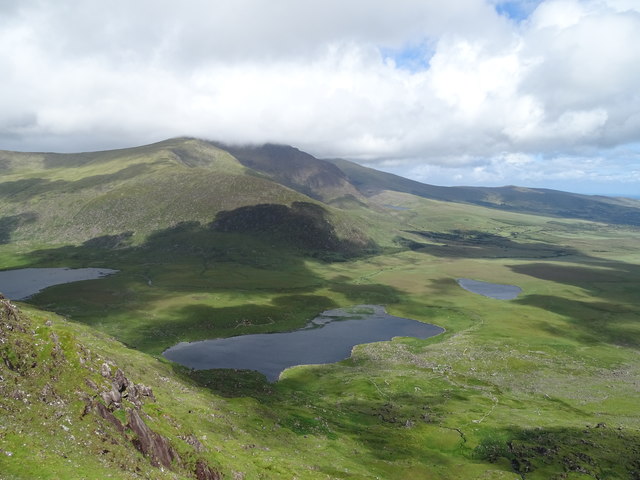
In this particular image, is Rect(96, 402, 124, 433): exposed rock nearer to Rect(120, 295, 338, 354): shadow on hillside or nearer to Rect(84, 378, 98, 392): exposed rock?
Rect(84, 378, 98, 392): exposed rock

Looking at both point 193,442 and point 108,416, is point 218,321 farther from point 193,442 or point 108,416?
point 108,416

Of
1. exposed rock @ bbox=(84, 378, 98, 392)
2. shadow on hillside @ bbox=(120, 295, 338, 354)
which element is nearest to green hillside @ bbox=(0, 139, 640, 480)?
exposed rock @ bbox=(84, 378, 98, 392)

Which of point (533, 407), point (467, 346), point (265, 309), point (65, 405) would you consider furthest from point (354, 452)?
point (265, 309)

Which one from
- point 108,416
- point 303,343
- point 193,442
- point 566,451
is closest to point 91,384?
point 108,416

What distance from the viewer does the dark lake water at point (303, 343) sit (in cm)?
12291

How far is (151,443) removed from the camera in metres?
40.3

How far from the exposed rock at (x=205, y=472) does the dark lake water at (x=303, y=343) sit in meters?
67.7

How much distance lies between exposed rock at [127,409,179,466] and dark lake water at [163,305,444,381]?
7025cm

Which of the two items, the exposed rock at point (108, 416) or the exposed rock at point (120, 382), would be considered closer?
the exposed rock at point (108, 416)

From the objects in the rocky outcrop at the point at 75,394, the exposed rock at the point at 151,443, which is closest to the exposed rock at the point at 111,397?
the rocky outcrop at the point at 75,394

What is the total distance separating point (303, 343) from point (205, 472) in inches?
4116

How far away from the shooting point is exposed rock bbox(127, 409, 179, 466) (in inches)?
1533

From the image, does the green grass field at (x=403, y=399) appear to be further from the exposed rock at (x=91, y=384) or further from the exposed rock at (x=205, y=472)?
the exposed rock at (x=91, y=384)

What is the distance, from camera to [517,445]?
73.8m
